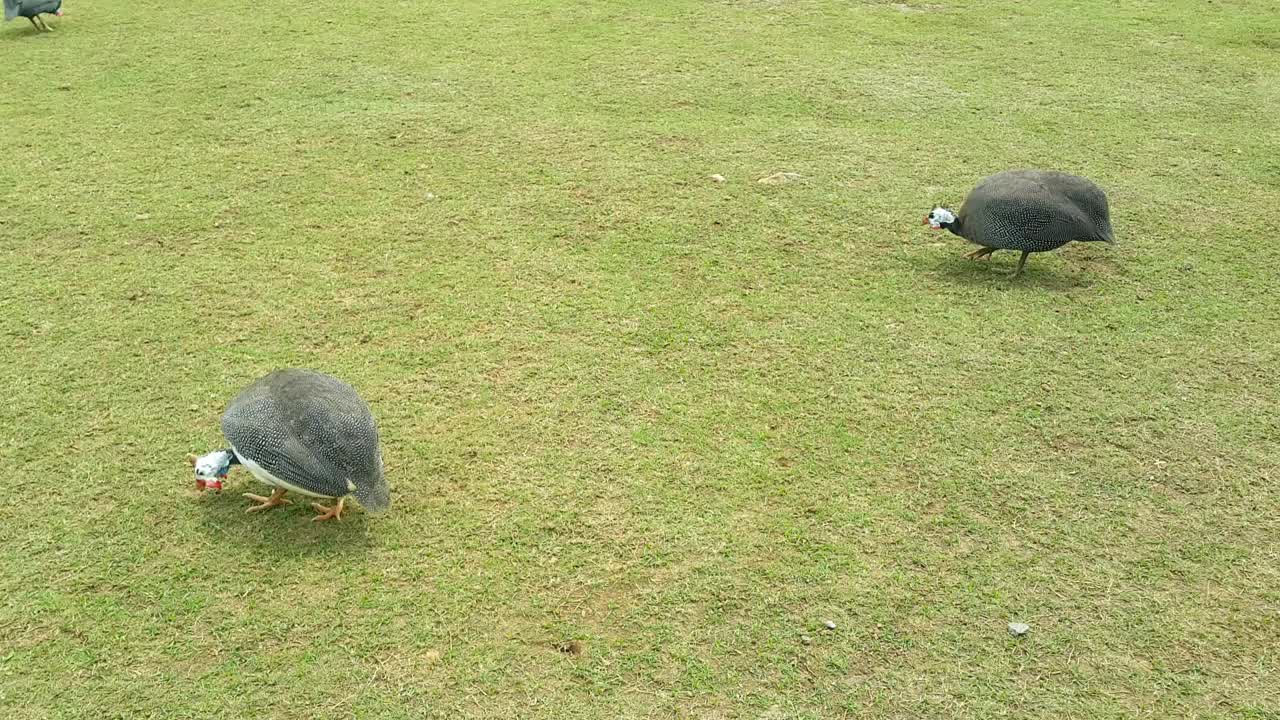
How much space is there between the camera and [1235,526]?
2.86 meters

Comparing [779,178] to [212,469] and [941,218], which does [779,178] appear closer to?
[941,218]

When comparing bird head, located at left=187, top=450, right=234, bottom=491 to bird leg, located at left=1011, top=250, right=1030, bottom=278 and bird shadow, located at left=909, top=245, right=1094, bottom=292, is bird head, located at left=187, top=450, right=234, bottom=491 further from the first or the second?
bird leg, located at left=1011, top=250, right=1030, bottom=278

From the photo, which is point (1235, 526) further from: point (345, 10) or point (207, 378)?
point (345, 10)

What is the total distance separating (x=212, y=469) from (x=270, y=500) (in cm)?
17

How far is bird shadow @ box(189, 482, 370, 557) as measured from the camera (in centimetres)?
276

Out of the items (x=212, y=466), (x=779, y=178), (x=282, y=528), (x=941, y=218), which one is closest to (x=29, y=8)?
(x=779, y=178)

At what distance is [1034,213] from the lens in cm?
392

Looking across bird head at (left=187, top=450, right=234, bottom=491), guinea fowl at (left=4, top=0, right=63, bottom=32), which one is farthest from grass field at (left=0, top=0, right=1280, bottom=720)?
guinea fowl at (left=4, top=0, right=63, bottom=32)

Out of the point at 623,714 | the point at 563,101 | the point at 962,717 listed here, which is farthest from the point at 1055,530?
the point at 563,101

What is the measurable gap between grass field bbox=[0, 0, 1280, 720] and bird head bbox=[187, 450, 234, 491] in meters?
0.13

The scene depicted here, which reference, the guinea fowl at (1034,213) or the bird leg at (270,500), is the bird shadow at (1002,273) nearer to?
the guinea fowl at (1034,213)

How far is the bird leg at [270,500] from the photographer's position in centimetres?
286

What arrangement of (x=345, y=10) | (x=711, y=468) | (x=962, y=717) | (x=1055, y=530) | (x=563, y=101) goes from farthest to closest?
(x=345, y=10), (x=563, y=101), (x=711, y=468), (x=1055, y=530), (x=962, y=717)

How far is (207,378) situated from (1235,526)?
9.49 feet
